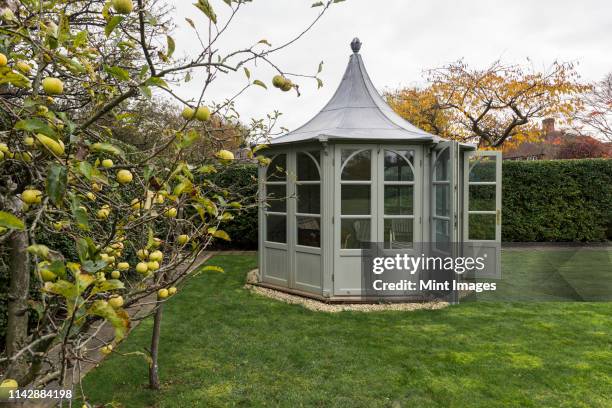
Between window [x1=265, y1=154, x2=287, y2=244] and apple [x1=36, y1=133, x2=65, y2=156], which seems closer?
apple [x1=36, y1=133, x2=65, y2=156]

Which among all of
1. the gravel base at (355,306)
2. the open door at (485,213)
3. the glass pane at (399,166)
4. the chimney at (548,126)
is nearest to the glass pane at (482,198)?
the open door at (485,213)

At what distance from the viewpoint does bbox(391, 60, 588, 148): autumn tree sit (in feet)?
42.8

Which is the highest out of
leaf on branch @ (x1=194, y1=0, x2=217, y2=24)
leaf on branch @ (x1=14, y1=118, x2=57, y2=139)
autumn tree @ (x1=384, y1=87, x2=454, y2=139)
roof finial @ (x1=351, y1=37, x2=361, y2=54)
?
autumn tree @ (x1=384, y1=87, x2=454, y2=139)

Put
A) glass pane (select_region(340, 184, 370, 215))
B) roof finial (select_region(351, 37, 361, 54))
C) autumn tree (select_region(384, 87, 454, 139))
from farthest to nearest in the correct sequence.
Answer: autumn tree (select_region(384, 87, 454, 139)) < roof finial (select_region(351, 37, 361, 54)) < glass pane (select_region(340, 184, 370, 215))

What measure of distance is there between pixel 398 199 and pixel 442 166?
2.51 feet

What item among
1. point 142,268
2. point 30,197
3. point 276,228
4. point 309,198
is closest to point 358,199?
point 309,198

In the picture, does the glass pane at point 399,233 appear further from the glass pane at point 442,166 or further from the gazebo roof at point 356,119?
the gazebo roof at point 356,119

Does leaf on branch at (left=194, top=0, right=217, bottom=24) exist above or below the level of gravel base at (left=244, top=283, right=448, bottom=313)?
above

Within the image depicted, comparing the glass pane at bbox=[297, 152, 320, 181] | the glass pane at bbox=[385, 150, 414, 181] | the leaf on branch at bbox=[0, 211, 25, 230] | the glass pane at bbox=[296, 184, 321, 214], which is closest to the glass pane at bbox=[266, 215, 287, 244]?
the glass pane at bbox=[296, 184, 321, 214]

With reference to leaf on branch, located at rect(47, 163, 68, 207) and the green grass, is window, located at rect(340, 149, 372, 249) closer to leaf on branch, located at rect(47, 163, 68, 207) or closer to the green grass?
the green grass

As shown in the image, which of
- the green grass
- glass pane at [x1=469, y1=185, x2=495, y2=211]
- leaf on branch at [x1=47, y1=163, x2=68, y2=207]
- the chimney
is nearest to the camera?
leaf on branch at [x1=47, y1=163, x2=68, y2=207]

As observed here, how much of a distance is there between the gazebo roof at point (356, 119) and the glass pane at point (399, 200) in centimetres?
69

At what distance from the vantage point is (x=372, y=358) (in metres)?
3.79

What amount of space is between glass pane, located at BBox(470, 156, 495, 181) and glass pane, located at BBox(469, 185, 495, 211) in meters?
0.17
